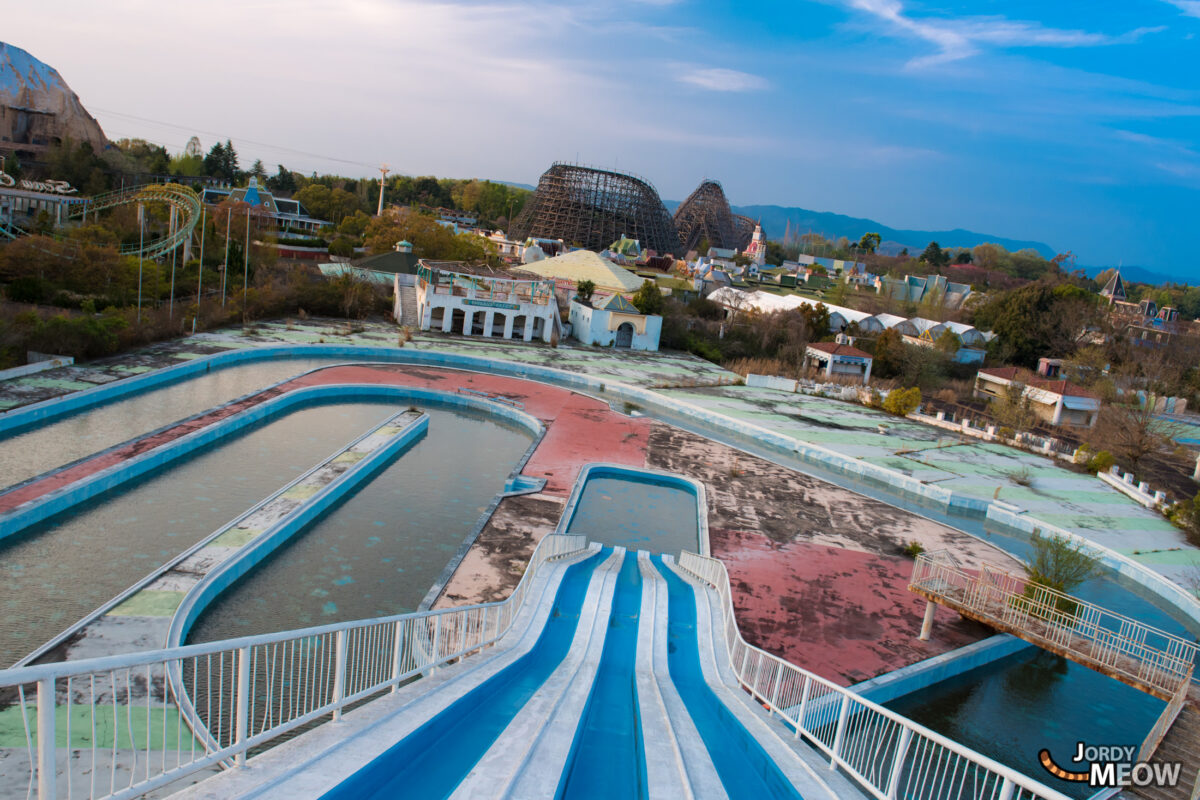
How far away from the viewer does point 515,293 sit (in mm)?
33312

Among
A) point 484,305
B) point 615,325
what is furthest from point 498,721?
point 615,325

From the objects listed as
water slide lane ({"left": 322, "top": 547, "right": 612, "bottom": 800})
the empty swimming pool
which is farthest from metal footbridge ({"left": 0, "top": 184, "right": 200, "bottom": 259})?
water slide lane ({"left": 322, "top": 547, "right": 612, "bottom": 800})

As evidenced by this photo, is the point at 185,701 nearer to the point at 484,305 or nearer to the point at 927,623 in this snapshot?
the point at 927,623

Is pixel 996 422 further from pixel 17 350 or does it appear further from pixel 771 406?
pixel 17 350

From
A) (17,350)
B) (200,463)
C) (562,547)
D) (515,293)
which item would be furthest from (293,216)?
(562,547)

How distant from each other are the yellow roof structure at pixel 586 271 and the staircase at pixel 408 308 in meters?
8.68

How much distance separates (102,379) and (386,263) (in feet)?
69.4

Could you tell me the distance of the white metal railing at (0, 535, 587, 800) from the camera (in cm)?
318

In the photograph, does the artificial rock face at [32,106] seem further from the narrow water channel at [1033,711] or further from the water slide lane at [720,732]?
the narrow water channel at [1033,711]

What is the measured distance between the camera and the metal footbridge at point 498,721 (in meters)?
3.69

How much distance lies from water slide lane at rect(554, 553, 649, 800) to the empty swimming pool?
453 cm

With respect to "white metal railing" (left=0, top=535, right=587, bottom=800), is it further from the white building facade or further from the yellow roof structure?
the yellow roof structure

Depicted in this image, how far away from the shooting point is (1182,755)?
7742mm

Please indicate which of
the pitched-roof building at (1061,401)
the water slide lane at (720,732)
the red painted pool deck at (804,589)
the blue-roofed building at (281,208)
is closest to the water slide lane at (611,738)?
the water slide lane at (720,732)
